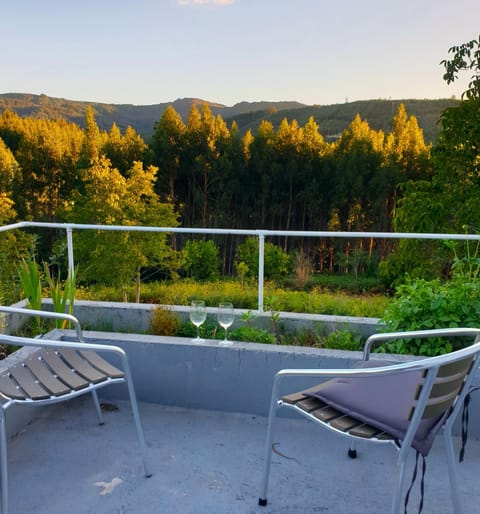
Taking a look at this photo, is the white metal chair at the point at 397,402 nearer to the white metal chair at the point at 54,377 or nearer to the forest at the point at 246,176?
the white metal chair at the point at 54,377

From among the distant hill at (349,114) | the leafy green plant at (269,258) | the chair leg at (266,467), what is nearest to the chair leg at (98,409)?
the chair leg at (266,467)

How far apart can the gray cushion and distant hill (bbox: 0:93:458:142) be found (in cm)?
4618

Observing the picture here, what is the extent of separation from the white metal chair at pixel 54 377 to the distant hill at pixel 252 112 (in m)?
45.7

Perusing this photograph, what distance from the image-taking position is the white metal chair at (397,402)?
152 cm

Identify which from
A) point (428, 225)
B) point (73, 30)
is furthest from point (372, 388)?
point (73, 30)

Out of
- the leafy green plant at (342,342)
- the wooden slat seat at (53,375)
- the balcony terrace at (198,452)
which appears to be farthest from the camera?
the leafy green plant at (342,342)

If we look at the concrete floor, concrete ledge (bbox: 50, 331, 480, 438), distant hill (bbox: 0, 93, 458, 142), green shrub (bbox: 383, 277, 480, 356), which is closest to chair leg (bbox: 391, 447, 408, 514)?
the concrete floor

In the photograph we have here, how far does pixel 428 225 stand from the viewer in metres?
10.3

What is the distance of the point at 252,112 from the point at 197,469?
56.2 m

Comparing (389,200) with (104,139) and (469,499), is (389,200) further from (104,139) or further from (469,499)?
(469,499)

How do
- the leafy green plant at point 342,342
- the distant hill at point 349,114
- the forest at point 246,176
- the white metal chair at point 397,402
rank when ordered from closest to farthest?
the white metal chair at point 397,402, the leafy green plant at point 342,342, the forest at point 246,176, the distant hill at point 349,114

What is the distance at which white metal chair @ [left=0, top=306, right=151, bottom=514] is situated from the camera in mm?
1781

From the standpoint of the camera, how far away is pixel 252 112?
184 ft

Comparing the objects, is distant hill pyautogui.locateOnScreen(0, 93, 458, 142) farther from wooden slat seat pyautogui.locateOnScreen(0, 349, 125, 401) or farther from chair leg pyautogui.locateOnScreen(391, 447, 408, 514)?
chair leg pyautogui.locateOnScreen(391, 447, 408, 514)
